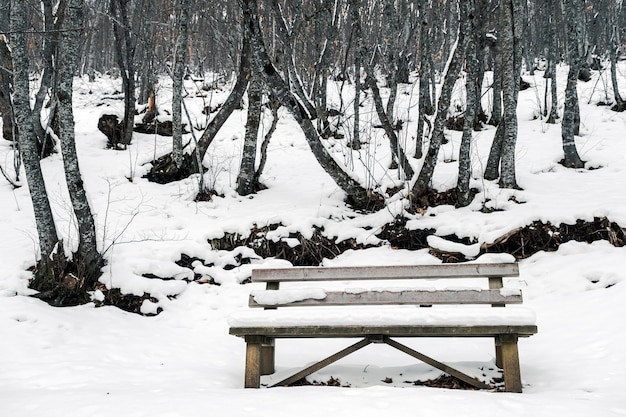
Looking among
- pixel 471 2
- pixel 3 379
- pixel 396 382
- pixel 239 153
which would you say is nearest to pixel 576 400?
pixel 396 382

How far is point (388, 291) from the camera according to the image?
11.3 feet

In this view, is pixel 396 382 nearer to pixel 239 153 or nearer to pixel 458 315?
pixel 458 315

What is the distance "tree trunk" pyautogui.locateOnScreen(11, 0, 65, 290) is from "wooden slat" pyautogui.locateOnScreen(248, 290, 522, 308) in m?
2.79

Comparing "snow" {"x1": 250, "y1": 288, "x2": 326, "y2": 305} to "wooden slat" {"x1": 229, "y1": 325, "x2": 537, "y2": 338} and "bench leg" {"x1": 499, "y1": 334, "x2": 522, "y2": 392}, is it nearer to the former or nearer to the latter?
"wooden slat" {"x1": 229, "y1": 325, "x2": 537, "y2": 338}

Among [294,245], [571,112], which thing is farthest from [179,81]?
[571,112]

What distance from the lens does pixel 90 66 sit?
71.8 ft

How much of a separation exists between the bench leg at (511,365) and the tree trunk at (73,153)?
433 centimetres

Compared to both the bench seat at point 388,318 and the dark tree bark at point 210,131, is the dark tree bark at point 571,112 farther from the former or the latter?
the bench seat at point 388,318

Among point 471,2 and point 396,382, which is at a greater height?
point 471,2

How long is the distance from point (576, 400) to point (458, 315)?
0.78 metres

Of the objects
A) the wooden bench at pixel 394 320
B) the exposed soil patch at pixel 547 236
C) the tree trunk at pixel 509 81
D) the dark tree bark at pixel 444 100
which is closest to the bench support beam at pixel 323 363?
the wooden bench at pixel 394 320

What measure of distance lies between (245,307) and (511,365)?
3.26 meters

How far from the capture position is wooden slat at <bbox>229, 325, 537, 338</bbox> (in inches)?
115

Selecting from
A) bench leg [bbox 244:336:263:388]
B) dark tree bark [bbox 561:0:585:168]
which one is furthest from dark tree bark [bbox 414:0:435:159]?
bench leg [bbox 244:336:263:388]
